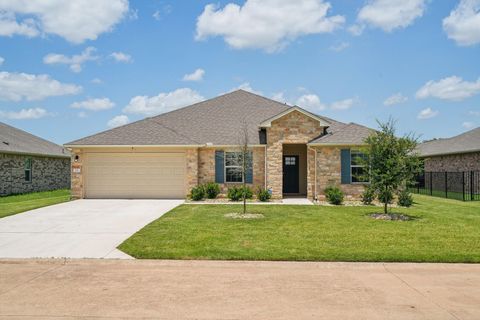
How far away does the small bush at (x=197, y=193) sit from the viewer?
19188 millimetres

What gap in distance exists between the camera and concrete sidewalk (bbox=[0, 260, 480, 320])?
5156mm

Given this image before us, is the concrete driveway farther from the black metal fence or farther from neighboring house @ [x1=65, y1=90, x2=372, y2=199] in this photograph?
the black metal fence

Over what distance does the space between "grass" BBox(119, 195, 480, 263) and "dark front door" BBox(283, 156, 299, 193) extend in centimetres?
814

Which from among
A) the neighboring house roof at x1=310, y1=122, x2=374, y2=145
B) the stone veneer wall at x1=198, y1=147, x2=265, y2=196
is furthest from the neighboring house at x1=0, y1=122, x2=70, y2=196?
the neighboring house roof at x1=310, y1=122, x2=374, y2=145

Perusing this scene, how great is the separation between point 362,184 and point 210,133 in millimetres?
8625

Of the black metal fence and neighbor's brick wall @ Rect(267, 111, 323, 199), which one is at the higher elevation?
neighbor's brick wall @ Rect(267, 111, 323, 199)

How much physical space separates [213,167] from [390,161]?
9.53 metres

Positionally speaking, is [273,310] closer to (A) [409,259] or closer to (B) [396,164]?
(A) [409,259]

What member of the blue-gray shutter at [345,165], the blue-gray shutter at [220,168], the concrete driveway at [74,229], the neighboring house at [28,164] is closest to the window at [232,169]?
the blue-gray shutter at [220,168]

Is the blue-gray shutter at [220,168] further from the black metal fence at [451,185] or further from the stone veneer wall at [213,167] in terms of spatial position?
the black metal fence at [451,185]

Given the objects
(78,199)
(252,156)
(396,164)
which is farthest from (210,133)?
(396,164)

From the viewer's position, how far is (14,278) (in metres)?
6.77

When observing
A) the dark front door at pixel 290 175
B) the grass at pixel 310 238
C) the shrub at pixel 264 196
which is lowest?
the grass at pixel 310 238

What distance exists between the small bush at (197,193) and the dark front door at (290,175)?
553 cm
